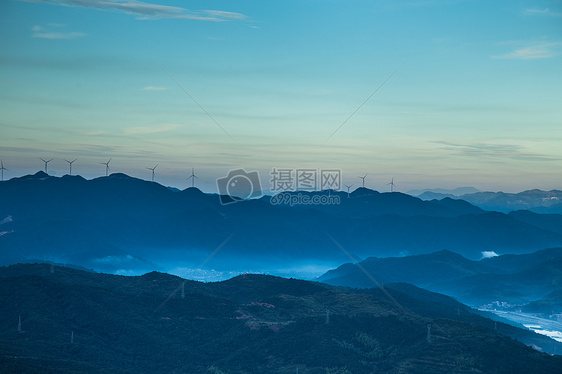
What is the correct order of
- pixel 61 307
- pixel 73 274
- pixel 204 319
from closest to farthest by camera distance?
pixel 61 307, pixel 204 319, pixel 73 274

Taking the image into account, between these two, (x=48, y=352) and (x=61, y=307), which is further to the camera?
(x=61, y=307)

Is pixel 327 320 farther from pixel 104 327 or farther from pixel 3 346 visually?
pixel 3 346

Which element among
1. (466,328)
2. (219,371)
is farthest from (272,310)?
(466,328)

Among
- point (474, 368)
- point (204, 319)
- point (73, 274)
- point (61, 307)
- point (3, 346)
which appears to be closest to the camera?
point (3, 346)

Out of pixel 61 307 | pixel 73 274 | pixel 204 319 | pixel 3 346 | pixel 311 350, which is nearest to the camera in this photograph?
pixel 3 346

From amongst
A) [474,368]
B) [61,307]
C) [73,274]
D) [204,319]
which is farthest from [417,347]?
[73,274]

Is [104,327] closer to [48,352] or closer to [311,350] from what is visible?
[48,352]
